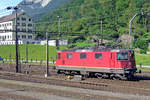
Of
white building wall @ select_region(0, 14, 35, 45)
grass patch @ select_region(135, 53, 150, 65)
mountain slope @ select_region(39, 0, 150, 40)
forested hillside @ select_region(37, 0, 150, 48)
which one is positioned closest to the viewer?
grass patch @ select_region(135, 53, 150, 65)

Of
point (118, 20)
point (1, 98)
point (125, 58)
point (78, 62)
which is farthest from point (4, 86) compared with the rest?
point (118, 20)

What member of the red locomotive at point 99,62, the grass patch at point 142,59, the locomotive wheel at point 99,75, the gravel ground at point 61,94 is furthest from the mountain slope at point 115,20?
the gravel ground at point 61,94

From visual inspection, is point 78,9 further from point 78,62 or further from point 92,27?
point 78,62

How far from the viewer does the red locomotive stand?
1020 inches

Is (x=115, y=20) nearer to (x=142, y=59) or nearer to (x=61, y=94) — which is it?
(x=142, y=59)

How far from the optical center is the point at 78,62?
2986cm

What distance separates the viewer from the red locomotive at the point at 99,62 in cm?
2592

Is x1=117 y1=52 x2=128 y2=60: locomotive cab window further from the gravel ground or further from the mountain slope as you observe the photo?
the mountain slope

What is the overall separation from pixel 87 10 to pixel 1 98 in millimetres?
102489

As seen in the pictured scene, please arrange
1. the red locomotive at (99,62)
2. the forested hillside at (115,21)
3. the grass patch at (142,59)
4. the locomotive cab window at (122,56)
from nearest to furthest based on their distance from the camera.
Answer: the red locomotive at (99,62), the locomotive cab window at (122,56), the grass patch at (142,59), the forested hillside at (115,21)

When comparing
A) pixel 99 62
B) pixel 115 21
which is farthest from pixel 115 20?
pixel 99 62

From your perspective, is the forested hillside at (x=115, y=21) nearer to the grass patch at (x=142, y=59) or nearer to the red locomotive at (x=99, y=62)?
the grass patch at (x=142, y=59)

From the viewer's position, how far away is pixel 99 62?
27.5m

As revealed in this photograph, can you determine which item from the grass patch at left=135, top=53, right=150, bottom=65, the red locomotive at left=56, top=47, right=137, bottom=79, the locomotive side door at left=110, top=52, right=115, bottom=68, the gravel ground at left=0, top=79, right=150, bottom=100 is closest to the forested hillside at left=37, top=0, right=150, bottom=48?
the grass patch at left=135, top=53, right=150, bottom=65
